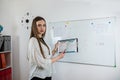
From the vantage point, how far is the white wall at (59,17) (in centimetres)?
253

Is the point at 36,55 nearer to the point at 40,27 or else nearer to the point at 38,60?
the point at 38,60

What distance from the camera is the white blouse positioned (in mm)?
2217

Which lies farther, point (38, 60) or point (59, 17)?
point (59, 17)

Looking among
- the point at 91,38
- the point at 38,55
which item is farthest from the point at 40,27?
the point at 91,38

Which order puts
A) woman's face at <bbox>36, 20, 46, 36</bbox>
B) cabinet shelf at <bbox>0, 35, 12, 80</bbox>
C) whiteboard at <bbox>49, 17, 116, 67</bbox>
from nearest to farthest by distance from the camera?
woman's face at <bbox>36, 20, 46, 36</bbox> → whiteboard at <bbox>49, 17, 116, 67</bbox> → cabinet shelf at <bbox>0, 35, 12, 80</bbox>

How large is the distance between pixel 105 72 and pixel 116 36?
0.58m

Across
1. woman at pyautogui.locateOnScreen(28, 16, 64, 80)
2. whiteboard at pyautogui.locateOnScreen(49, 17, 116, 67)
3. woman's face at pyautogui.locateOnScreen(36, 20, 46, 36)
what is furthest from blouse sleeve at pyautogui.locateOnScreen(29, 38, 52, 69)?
whiteboard at pyautogui.locateOnScreen(49, 17, 116, 67)

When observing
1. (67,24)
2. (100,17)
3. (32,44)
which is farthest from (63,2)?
(32,44)

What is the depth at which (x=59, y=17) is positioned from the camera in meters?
3.01

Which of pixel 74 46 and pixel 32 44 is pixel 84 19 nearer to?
pixel 74 46

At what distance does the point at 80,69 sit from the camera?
2.80 meters

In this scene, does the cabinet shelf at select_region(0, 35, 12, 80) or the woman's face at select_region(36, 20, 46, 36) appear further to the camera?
the cabinet shelf at select_region(0, 35, 12, 80)

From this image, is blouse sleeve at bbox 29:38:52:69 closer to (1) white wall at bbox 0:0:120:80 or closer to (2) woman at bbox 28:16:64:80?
(2) woman at bbox 28:16:64:80

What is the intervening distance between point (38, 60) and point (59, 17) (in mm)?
1081
